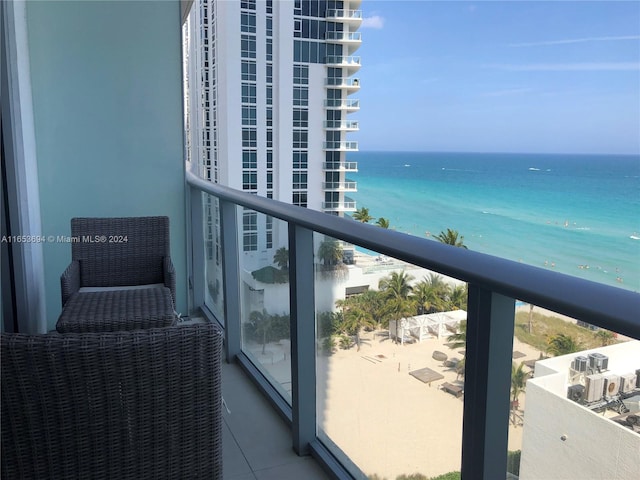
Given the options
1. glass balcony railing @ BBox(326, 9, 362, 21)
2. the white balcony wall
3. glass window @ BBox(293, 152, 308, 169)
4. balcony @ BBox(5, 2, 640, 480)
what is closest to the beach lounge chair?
balcony @ BBox(5, 2, 640, 480)

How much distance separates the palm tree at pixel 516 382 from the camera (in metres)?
1.11

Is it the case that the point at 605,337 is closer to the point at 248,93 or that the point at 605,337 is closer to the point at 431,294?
the point at 431,294

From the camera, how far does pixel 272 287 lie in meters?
2.72

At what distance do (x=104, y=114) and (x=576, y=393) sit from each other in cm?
357

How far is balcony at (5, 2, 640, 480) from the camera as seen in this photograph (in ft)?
3.60

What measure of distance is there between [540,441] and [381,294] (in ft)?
Result: 2.28

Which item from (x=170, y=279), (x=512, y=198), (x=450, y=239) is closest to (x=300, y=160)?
(x=450, y=239)

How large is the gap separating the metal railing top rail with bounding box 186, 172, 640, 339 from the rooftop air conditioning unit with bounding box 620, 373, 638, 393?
0.55 feet

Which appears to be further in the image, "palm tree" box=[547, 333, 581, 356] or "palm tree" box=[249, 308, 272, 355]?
"palm tree" box=[249, 308, 272, 355]

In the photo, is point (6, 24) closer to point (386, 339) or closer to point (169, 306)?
point (169, 306)

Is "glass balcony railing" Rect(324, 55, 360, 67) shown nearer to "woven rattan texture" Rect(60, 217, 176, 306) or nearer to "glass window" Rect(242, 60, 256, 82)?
"glass window" Rect(242, 60, 256, 82)

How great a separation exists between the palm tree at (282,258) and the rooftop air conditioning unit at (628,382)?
1.45 metres

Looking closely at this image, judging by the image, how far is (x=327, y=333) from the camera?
6.93 feet

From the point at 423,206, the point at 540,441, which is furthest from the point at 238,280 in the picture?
the point at 423,206
